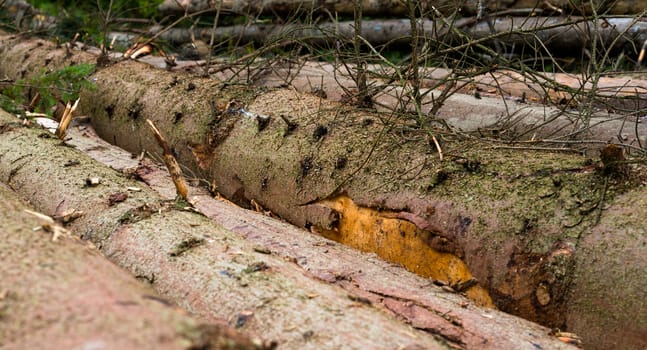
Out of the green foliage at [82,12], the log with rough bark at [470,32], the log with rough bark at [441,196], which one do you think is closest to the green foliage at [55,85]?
the log with rough bark at [441,196]

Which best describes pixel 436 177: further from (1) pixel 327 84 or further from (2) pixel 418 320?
(1) pixel 327 84

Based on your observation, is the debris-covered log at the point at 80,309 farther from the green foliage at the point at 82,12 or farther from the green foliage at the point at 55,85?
the green foliage at the point at 82,12

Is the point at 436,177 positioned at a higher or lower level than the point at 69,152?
higher

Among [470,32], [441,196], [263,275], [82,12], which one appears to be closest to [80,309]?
[263,275]

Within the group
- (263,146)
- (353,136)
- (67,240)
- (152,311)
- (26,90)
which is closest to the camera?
(152,311)

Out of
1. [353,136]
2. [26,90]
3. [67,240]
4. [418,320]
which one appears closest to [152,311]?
[67,240]

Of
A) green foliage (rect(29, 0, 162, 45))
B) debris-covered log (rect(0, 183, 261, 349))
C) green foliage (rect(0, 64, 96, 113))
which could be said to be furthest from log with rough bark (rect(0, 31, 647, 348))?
green foliage (rect(29, 0, 162, 45))

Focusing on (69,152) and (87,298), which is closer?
(87,298)
